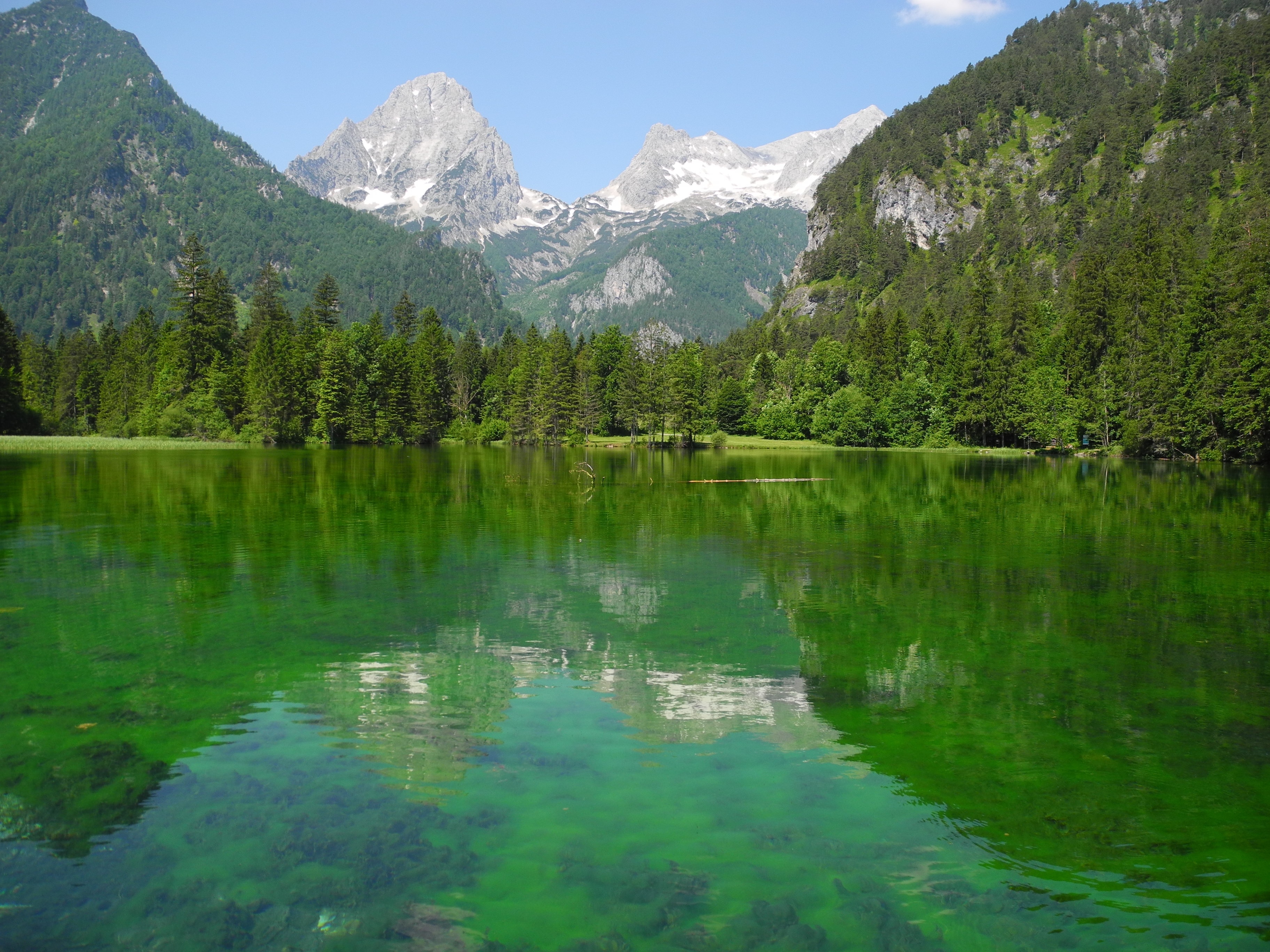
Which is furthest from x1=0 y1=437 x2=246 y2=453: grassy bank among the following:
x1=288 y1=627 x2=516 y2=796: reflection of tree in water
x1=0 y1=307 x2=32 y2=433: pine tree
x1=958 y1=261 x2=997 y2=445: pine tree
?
x1=958 y1=261 x2=997 y2=445: pine tree

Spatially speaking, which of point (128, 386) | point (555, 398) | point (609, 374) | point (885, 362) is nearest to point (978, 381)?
point (885, 362)

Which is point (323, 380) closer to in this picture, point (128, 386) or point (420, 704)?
point (128, 386)

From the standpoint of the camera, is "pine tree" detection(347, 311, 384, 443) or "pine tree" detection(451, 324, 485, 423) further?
"pine tree" detection(451, 324, 485, 423)

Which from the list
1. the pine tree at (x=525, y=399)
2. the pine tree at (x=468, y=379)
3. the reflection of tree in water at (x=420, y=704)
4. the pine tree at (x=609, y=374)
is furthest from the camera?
the pine tree at (x=468, y=379)

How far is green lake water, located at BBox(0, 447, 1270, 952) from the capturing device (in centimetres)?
599

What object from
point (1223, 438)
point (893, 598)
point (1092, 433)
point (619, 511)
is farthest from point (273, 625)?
point (1092, 433)

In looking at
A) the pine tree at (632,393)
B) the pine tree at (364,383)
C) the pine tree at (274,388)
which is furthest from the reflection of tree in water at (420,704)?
the pine tree at (632,393)

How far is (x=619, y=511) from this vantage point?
33.3 metres

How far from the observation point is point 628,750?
905cm

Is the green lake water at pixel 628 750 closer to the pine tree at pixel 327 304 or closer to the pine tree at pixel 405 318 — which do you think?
the pine tree at pixel 327 304

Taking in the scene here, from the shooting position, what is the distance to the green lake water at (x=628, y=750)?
19.7 ft

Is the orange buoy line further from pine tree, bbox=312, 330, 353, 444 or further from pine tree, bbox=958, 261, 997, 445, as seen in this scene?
pine tree, bbox=312, 330, 353, 444

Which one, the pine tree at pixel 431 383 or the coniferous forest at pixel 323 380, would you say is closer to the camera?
the coniferous forest at pixel 323 380

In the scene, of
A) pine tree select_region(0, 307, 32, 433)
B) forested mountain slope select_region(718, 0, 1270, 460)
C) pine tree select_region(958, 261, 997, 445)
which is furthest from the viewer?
pine tree select_region(958, 261, 997, 445)
